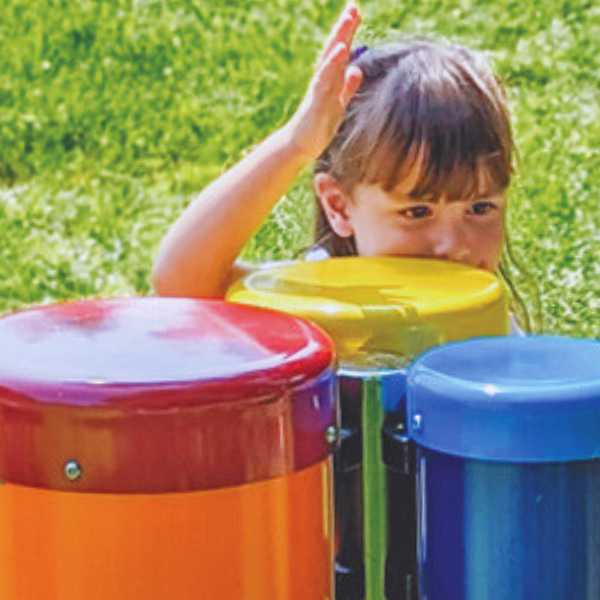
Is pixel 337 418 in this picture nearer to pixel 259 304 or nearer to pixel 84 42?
pixel 259 304

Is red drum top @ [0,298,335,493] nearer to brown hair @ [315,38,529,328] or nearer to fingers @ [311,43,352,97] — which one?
fingers @ [311,43,352,97]

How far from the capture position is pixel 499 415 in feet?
4.88

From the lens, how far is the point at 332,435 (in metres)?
1.51

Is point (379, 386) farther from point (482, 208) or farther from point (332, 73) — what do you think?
point (482, 208)

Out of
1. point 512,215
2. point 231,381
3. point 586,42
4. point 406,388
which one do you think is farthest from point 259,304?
point 586,42

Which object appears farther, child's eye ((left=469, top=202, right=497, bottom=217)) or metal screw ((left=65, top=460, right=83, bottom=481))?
child's eye ((left=469, top=202, right=497, bottom=217))

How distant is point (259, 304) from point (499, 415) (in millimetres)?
458

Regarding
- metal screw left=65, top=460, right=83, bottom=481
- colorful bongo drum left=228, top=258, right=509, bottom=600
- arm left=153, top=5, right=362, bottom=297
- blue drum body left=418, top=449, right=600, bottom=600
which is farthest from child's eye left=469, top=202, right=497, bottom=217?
metal screw left=65, top=460, right=83, bottom=481

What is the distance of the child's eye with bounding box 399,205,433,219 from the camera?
2.42 m

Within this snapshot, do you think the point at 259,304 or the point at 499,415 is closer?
the point at 499,415

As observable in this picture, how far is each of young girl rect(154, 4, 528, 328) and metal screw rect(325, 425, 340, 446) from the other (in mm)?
686

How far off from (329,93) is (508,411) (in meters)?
0.74

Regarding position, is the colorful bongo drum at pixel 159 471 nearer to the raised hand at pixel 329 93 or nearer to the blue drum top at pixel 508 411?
the blue drum top at pixel 508 411

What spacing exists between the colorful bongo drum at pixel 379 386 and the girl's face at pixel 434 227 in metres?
0.48
